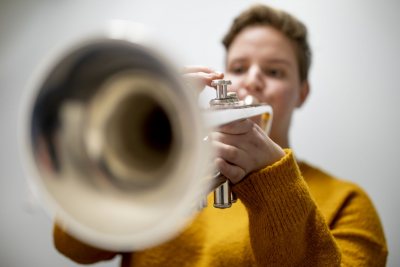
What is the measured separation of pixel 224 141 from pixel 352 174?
3.15 feet

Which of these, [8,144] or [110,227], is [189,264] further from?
[8,144]

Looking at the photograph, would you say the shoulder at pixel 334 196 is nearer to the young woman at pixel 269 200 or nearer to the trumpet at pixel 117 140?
the young woman at pixel 269 200

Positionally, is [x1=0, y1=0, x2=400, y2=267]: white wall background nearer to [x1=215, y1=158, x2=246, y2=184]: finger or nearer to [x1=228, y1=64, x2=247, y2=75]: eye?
[x1=228, y1=64, x2=247, y2=75]: eye

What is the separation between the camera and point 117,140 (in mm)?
406

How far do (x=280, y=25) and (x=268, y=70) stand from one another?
0.42 feet

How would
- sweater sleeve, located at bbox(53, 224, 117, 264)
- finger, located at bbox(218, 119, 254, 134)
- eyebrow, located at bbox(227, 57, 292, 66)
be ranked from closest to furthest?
finger, located at bbox(218, 119, 254, 134)
sweater sleeve, located at bbox(53, 224, 117, 264)
eyebrow, located at bbox(227, 57, 292, 66)

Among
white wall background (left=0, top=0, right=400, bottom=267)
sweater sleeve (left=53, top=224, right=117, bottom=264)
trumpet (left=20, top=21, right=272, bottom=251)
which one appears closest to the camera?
trumpet (left=20, top=21, right=272, bottom=251)

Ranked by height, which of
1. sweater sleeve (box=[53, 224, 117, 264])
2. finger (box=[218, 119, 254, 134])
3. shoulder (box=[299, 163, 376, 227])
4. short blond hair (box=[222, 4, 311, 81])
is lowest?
sweater sleeve (box=[53, 224, 117, 264])

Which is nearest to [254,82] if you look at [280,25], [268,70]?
[268,70]

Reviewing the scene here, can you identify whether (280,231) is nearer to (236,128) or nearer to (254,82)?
(236,128)

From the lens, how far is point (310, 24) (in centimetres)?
125

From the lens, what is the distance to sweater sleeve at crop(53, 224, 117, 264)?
2.24 feet

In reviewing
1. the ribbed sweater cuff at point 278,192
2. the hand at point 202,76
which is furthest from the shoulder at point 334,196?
the hand at point 202,76

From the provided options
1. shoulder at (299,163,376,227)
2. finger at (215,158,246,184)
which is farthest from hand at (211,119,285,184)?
shoulder at (299,163,376,227)
